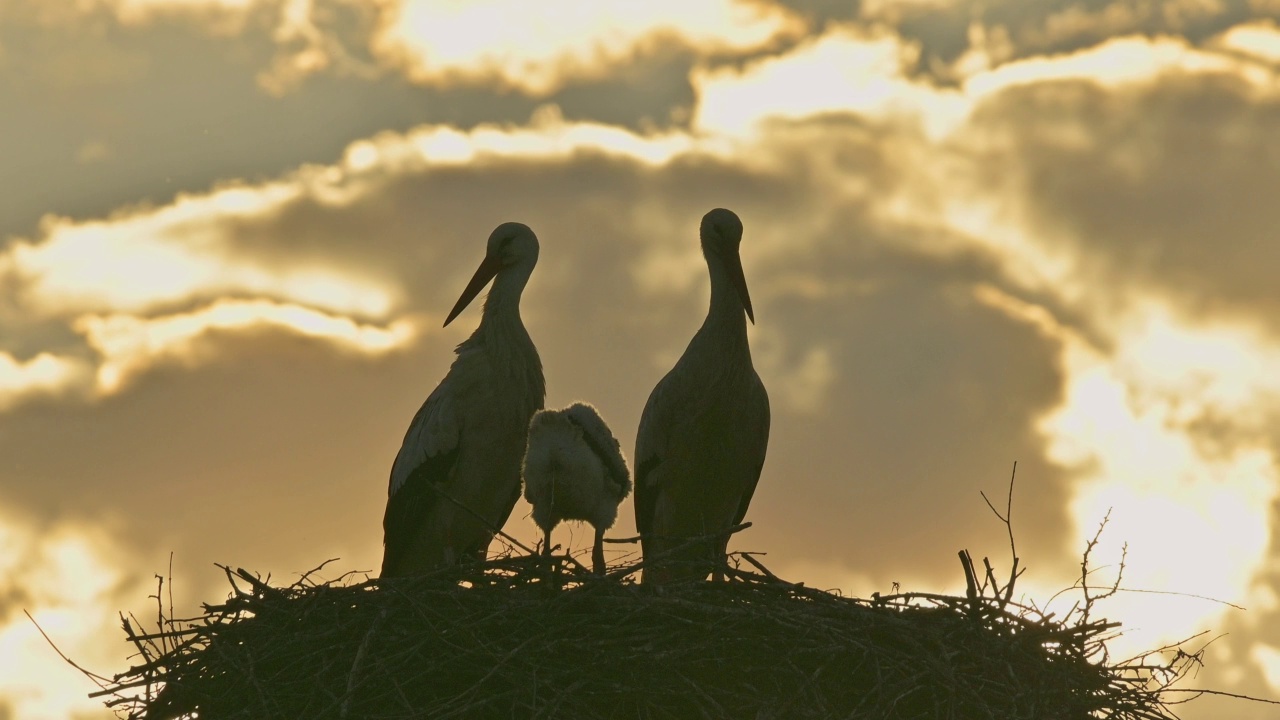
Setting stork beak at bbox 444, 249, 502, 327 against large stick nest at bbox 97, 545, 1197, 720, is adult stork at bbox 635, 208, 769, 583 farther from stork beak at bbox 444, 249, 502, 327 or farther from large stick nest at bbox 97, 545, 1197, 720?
large stick nest at bbox 97, 545, 1197, 720

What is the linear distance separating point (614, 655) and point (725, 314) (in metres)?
2.96

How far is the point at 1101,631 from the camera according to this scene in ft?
19.9

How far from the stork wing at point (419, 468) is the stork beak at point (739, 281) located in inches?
58.5

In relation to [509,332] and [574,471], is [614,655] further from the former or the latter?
[509,332]

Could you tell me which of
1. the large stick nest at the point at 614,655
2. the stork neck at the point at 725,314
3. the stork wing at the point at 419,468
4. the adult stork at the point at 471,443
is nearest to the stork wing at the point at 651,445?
the stork neck at the point at 725,314

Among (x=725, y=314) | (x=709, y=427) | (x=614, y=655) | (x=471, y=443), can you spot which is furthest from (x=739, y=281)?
(x=614, y=655)

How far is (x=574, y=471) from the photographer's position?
22.6 ft

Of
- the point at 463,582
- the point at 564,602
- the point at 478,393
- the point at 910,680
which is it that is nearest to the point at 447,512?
the point at 478,393

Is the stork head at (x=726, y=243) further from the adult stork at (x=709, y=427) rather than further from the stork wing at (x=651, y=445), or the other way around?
the stork wing at (x=651, y=445)

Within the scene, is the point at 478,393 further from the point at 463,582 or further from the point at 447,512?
the point at 463,582

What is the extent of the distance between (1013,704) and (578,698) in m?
1.46

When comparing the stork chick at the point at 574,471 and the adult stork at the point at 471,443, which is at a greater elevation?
the adult stork at the point at 471,443

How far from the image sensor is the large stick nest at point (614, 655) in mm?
5617

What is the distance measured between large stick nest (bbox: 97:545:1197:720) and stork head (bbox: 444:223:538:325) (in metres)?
2.64
